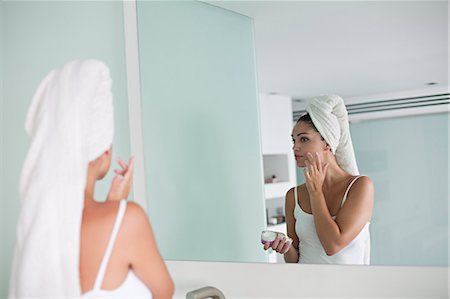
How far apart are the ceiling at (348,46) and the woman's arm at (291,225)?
0.31m

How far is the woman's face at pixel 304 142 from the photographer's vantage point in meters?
1.54

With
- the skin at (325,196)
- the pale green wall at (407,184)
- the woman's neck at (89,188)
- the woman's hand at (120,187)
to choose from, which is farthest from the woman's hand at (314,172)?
the woman's neck at (89,188)

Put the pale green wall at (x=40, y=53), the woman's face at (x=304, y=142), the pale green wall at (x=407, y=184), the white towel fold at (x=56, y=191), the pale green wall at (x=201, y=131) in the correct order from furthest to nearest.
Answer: the pale green wall at (x=40, y=53), the pale green wall at (x=201, y=131), the woman's face at (x=304, y=142), the pale green wall at (x=407, y=184), the white towel fold at (x=56, y=191)

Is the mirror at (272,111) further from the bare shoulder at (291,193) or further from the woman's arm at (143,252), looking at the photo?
the woman's arm at (143,252)

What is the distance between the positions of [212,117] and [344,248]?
622mm

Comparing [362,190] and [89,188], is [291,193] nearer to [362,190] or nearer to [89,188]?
[362,190]

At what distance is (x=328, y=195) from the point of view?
153 cm

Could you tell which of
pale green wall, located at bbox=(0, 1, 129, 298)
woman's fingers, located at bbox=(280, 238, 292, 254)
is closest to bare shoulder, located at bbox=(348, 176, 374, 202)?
woman's fingers, located at bbox=(280, 238, 292, 254)

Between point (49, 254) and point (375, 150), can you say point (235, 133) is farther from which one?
point (49, 254)

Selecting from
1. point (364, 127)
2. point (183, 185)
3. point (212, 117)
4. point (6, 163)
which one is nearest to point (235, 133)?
point (212, 117)

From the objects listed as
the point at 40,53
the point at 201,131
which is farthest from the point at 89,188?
the point at 40,53

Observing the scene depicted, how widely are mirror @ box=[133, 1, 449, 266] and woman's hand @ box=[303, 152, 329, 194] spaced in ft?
0.10

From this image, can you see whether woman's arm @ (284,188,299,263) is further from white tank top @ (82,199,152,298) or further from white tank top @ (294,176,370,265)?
white tank top @ (82,199,152,298)

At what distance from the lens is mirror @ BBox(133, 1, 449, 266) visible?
4.71 feet
